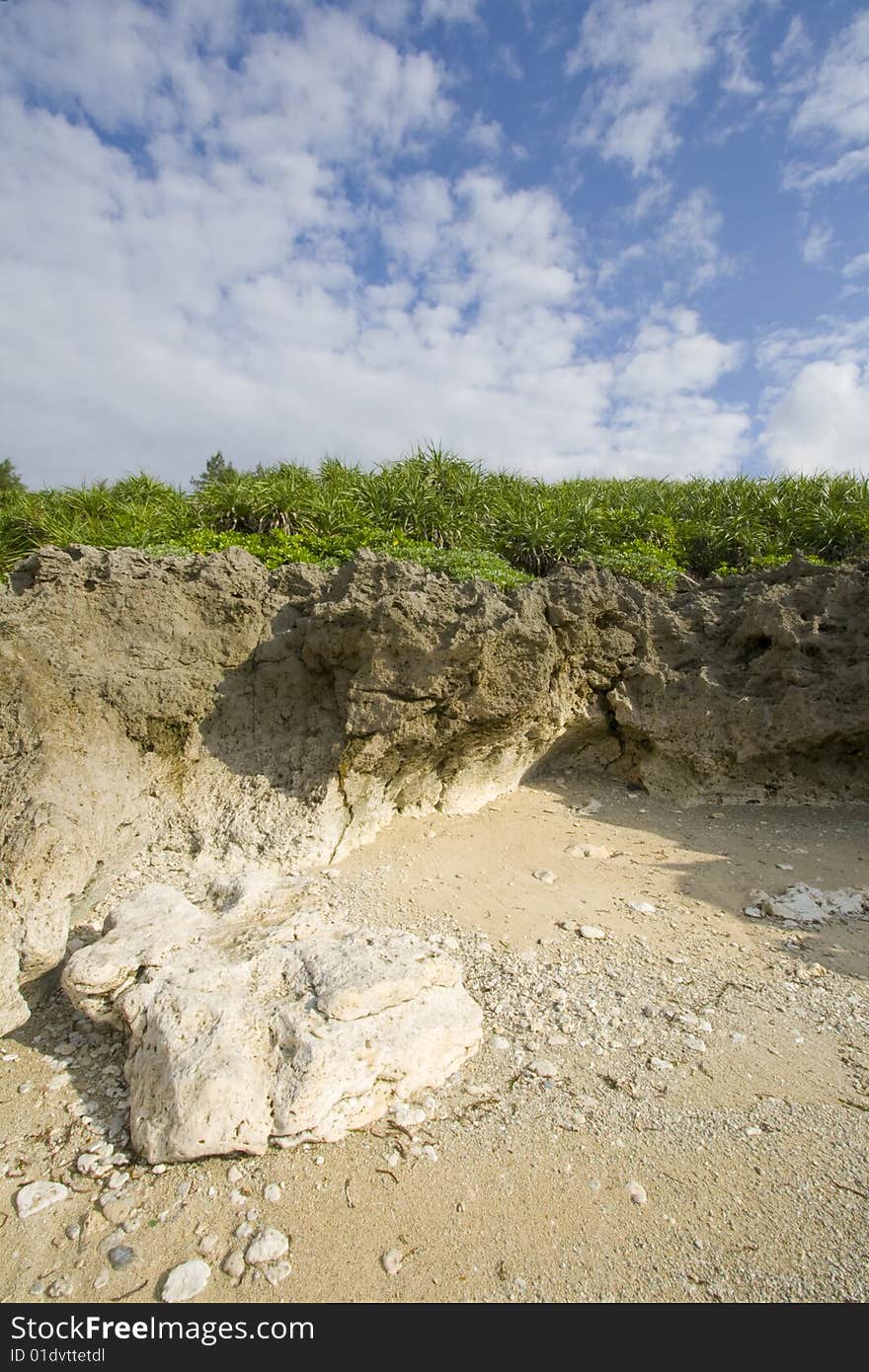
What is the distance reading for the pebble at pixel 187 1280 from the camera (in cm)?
233

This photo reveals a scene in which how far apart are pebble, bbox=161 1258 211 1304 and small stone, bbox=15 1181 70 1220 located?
650 millimetres

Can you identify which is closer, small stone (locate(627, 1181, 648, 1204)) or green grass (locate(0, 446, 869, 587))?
small stone (locate(627, 1181, 648, 1204))

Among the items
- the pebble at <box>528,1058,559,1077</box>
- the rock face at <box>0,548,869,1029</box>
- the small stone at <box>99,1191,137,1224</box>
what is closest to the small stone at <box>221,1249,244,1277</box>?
the small stone at <box>99,1191,137,1224</box>

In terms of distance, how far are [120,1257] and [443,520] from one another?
915 centimetres

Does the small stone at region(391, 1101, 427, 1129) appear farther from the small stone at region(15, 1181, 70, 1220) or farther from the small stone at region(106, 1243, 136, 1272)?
the small stone at region(15, 1181, 70, 1220)

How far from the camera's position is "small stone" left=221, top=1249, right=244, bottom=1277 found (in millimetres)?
2393

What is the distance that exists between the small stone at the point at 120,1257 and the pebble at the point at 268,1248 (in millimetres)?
415

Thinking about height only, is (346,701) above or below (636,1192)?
above

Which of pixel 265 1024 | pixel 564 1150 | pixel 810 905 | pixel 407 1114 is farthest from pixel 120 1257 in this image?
pixel 810 905

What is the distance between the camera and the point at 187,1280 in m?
2.37

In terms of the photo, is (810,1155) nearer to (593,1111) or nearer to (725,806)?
(593,1111)

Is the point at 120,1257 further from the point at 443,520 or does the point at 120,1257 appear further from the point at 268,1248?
the point at 443,520
